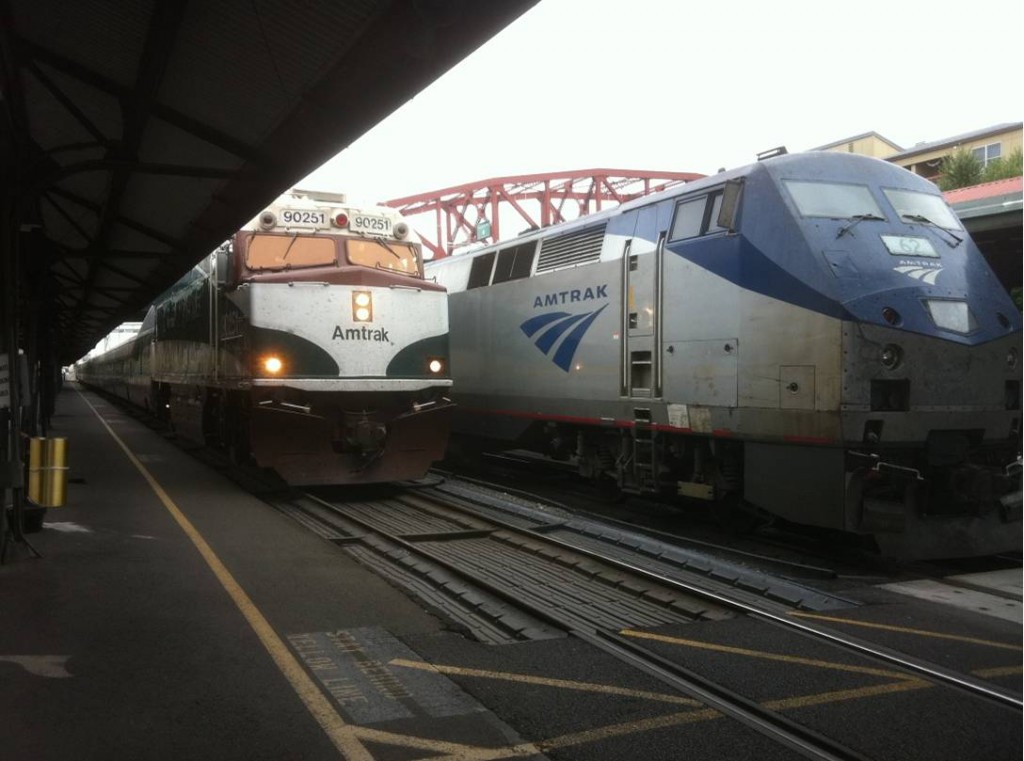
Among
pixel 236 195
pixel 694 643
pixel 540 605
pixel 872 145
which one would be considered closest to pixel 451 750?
pixel 694 643

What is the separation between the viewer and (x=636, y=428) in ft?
31.5

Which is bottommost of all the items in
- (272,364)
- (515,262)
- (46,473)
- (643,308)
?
(46,473)

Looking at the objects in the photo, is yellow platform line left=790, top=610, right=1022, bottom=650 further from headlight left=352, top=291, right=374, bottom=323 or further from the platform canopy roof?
headlight left=352, top=291, right=374, bottom=323

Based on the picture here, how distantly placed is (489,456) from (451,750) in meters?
13.1

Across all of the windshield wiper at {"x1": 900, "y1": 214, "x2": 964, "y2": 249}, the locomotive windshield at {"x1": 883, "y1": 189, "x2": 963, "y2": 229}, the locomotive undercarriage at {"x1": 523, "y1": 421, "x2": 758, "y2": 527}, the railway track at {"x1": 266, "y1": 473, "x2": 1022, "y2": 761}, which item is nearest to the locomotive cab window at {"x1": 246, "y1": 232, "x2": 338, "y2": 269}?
the railway track at {"x1": 266, "y1": 473, "x2": 1022, "y2": 761}

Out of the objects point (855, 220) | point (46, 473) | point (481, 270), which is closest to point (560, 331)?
point (481, 270)

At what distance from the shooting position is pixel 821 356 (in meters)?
7.43

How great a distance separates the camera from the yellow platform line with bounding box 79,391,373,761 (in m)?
4.02

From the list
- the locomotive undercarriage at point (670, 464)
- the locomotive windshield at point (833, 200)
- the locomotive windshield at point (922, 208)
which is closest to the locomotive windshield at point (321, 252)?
the locomotive undercarriage at point (670, 464)

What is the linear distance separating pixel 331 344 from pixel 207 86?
4624 mm

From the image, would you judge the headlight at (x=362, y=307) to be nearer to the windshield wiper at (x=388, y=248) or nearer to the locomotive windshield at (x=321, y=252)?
the locomotive windshield at (x=321, y=252)

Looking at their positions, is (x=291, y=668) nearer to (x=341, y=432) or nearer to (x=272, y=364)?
(x=272, y=364)

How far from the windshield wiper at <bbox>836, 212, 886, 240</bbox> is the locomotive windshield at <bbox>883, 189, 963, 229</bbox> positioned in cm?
35

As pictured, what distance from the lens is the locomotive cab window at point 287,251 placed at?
1082 cm
